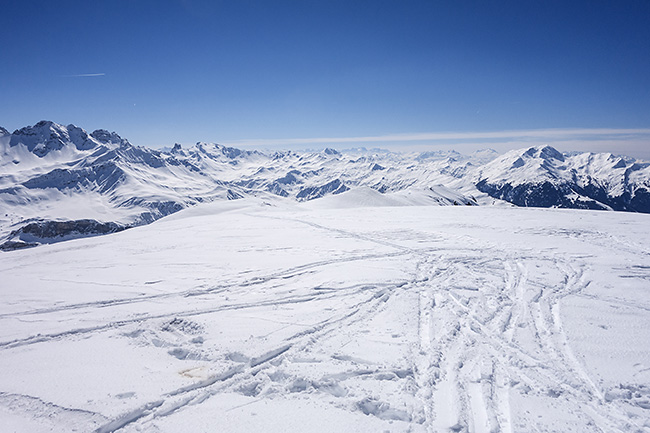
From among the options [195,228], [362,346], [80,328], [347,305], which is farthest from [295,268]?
[195,228]

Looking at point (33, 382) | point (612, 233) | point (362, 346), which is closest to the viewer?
point (33, 382)

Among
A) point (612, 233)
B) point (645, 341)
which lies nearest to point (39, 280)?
point (645, 341)

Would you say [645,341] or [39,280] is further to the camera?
[39,280]

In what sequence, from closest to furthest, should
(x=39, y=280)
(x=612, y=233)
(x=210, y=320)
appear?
(x=210, y=320) < (x=39, y=280) < (x=612, y=233)

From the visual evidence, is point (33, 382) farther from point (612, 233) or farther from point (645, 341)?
point (612, 233)

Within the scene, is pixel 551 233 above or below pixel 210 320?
above

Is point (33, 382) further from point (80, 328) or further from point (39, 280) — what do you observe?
point (39, 280)
